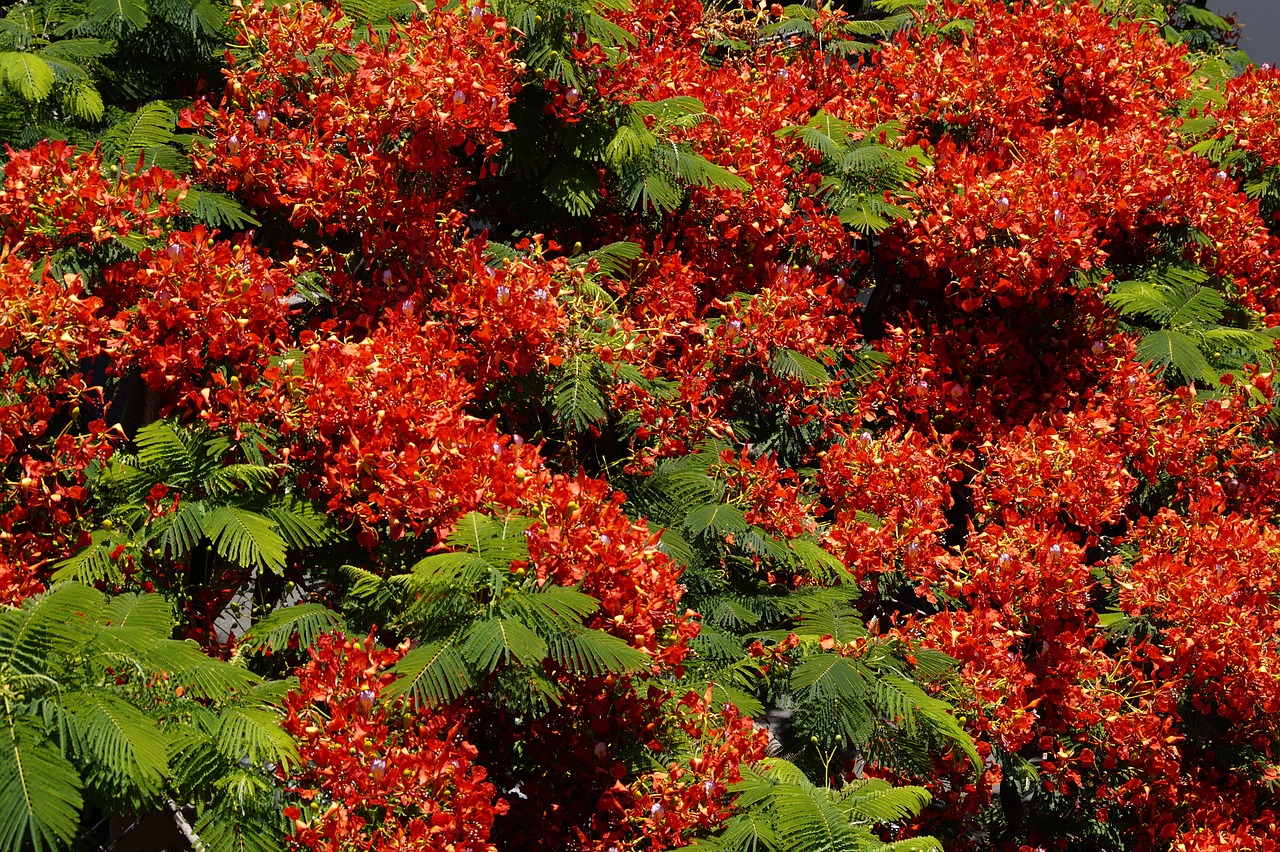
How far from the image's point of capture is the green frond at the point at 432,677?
3.35 metres

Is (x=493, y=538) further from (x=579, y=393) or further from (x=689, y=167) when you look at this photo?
(x=689, y=167)

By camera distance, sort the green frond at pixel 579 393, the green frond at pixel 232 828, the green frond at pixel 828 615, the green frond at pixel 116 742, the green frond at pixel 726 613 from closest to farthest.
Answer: the green frond at pixel 116 742, the green frond at pixel 232 828, the green frond at pixel 579 393, the green frond at pixel 828 615, the green frond at pixel 726 613

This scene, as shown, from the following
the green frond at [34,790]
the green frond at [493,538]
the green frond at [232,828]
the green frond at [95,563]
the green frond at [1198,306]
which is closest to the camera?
the green frond at [34,790]

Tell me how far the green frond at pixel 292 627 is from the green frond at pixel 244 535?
20 cm

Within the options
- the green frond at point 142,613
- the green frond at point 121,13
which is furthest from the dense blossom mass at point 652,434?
the green frond at point 121,13

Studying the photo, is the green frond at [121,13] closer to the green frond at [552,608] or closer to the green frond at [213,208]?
the green frond at [213,208]

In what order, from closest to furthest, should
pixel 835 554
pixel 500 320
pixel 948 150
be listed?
pixel 500 320 < pixel 835 554 < pixel 948 150

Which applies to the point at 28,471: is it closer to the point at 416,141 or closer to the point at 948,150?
the point at 416,141

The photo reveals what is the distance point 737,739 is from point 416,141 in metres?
2.42

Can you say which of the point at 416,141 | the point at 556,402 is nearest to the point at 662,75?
the point at 416,141

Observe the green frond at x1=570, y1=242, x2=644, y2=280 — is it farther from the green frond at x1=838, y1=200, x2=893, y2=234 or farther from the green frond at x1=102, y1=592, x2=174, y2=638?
the green frond at x1=102, y1=592, x2=174, y2=638

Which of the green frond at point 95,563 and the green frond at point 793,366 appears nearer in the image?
the green frond at point 95,563

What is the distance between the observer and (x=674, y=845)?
381 centimetres

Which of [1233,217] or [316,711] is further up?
[1233,217]
